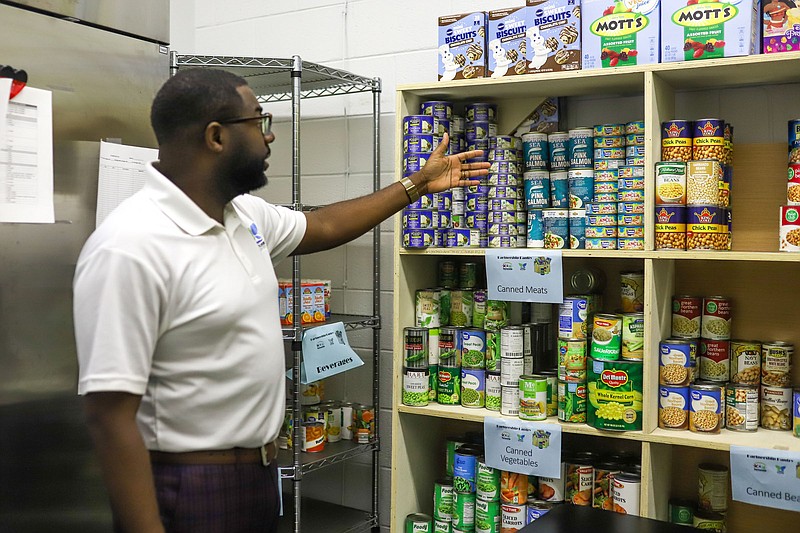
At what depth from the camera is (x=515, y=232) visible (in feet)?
7.51

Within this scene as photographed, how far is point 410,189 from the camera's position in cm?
210

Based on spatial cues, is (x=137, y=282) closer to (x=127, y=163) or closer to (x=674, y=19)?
(x=127, y=163)

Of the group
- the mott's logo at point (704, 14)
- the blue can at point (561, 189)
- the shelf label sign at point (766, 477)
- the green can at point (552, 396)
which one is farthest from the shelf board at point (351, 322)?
the mott's logo at point (704, 14)

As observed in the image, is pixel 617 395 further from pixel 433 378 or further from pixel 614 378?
pixel 433 378

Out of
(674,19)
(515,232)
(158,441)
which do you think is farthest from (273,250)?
(674,19)

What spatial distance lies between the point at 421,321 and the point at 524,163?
581mm

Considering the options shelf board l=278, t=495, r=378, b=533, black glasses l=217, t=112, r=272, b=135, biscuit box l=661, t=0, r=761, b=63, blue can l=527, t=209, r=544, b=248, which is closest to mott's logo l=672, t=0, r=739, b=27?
biscuit box l=661, t=0, r=761, b=63

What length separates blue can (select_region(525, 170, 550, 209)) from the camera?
7.35ft

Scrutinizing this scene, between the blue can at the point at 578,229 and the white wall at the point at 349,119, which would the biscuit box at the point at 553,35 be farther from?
the white wall at the point at 349,119

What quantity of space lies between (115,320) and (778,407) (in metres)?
1.69

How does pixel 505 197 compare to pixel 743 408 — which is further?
pixel 505 197

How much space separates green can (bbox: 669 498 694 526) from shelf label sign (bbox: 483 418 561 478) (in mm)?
359

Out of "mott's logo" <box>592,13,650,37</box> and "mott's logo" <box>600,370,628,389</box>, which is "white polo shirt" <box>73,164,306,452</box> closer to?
"mott's logo" <box>600,370,628,389</box>

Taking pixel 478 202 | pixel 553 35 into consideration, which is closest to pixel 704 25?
pixel 553 35
